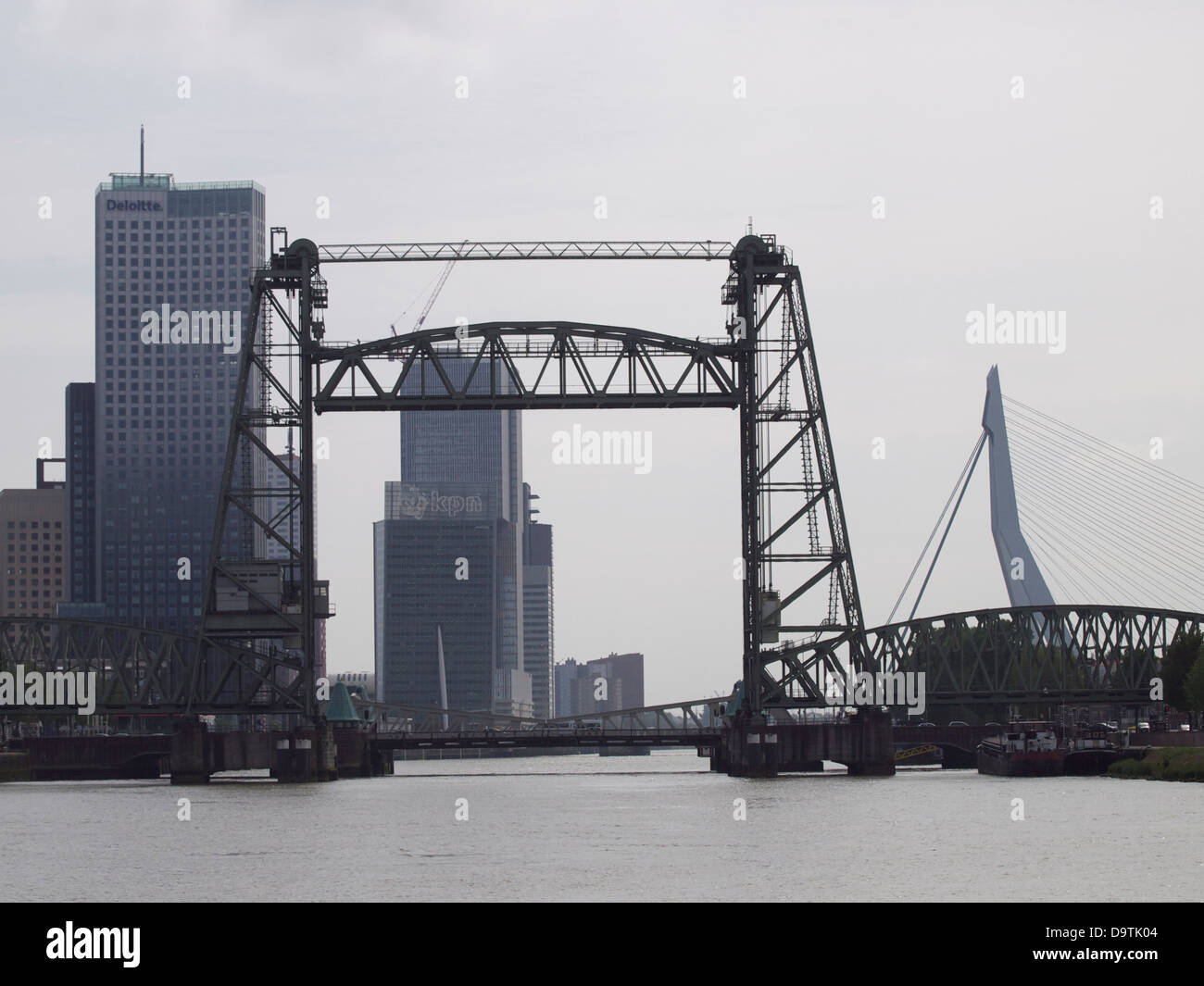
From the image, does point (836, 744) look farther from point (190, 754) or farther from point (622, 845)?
point (622, 845)

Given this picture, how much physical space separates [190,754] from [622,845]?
43.7 m

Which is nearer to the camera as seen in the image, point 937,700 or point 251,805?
point 251,805

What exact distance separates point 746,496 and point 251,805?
2729cm

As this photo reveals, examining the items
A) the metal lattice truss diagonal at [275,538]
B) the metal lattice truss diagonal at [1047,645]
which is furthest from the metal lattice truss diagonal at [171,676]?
the metal lattice truss diagonal at [1047,645]

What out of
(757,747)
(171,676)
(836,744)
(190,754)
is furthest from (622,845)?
(171,676)

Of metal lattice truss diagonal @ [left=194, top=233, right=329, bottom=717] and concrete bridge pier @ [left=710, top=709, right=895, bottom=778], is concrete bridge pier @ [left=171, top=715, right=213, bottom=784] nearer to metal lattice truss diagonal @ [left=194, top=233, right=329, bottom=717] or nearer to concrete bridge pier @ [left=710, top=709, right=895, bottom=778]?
metal lattice truss diagonal @ [left=194, top=233, right=329, bottom=717]

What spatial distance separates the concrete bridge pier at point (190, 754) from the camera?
92.1 meters

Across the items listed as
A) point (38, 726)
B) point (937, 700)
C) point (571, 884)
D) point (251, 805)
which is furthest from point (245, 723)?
point (571, 884)

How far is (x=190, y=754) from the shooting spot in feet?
303

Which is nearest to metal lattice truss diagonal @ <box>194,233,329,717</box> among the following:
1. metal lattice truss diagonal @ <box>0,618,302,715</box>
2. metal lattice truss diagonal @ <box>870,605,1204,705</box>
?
metal lattice truss diagonal @ <box>0,618,302,715</box>

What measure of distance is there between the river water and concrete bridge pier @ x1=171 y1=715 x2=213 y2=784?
27.5ft
